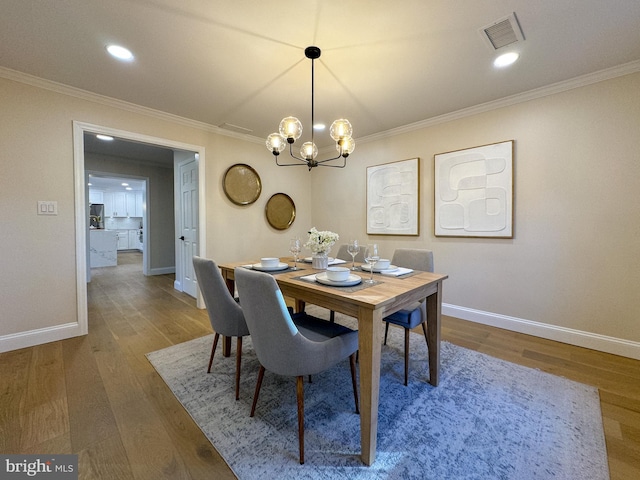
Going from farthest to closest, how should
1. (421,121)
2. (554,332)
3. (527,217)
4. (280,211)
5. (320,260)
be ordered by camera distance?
(280,211)
(421,121)
(527,217)
(554,332)
(320,260)

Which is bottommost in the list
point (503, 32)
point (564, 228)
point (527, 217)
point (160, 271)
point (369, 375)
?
point (160, 271)

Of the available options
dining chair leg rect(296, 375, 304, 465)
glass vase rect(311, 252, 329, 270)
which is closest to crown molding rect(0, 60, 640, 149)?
glass vase rect(311, 252, 329, 270)

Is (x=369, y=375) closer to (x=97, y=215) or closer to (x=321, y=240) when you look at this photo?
(x=321, y=240)

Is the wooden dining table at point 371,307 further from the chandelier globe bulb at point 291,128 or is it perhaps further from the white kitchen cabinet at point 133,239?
the white kitchen cabinet at point 133,239

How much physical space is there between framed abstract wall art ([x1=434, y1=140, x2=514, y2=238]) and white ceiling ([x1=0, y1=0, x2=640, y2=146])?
0.59 meters

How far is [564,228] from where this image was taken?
2.52 meters

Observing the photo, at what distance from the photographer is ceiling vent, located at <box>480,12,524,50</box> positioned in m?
1.72

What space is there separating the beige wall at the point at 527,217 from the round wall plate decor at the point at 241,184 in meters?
0.87

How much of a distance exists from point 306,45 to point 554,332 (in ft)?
11.3

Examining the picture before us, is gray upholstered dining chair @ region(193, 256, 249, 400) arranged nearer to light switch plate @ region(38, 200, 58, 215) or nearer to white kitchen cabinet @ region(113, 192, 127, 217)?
light switch plate @ region(38, 200, 58, 215)

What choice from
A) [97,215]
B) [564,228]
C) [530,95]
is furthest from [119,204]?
[564,228]

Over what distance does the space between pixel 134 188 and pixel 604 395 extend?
471 inches

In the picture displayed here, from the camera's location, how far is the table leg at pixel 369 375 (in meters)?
1.26

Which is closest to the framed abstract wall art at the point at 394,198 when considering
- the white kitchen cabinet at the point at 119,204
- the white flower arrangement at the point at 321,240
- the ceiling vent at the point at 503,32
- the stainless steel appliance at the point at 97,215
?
the ceiling vent at the point at 503,32
